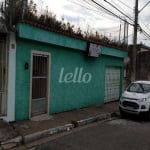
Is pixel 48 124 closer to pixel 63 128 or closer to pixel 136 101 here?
pixel 63 128

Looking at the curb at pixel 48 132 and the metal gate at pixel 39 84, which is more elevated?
the metal gate at pixel 39 84

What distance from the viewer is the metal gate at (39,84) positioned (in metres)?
9.88

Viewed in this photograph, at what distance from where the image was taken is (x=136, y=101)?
1146cm

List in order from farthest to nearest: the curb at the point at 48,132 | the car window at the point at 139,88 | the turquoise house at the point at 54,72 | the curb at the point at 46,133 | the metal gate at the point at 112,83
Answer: the metal gate at the point at 112,83 < the car window at the point at 139,88 < the turquoise house at the point at 54,72 < the curb at the point at 46,133 < the curb at the point at 48,132

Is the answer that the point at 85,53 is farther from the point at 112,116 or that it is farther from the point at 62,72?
the point at 112,116

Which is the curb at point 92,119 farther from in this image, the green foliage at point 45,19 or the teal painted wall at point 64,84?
the green foliage at point 45,19

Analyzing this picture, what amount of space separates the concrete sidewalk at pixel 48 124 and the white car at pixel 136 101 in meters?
0.84

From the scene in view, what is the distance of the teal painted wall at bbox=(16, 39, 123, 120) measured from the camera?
9.05m

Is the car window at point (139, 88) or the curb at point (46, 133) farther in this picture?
the car window at point (139, 88)

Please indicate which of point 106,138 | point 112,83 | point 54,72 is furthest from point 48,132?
point 112,83

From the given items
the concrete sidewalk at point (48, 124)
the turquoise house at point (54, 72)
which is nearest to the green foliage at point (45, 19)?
the turquoise house at point (54, 72)

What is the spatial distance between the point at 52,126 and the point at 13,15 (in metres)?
3.95

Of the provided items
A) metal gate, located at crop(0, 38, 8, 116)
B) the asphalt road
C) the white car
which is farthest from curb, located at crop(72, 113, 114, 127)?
metal gate, located at crop(0, 38, 8, 116)

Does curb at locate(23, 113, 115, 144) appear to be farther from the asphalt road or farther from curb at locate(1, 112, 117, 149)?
the asphalt road
